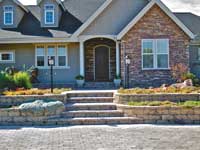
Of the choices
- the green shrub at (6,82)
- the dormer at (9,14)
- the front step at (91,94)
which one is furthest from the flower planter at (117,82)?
the dormer at (9,14)

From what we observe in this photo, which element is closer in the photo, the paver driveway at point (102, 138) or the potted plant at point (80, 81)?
the paver driveway at point (102, 138)

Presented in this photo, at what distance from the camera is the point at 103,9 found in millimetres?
21359

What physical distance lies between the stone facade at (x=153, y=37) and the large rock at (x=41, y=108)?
332 inches

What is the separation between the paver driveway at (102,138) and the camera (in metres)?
9.02

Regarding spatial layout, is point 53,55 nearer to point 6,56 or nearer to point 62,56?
point 62,56

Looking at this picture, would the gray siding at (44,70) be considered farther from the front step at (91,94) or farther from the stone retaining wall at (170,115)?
the stone retaining wall at (170,115)

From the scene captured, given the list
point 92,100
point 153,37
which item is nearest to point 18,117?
point 92,100

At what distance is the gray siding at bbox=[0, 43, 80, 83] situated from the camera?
2256 centimetres

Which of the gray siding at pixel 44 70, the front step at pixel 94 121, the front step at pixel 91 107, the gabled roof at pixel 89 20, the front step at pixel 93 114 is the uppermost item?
the gabled roof at pixel 89 20

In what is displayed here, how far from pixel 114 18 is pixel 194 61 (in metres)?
6.92

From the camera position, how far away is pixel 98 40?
23.2m

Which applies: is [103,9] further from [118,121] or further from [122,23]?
[118,121]

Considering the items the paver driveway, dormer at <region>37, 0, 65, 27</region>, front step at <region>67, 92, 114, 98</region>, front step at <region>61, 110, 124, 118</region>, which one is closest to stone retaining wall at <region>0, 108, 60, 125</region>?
the paver driveway

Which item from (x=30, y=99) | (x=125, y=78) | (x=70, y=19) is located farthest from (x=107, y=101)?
(x=70, y=19)
